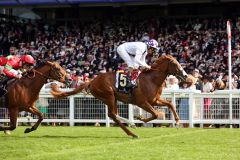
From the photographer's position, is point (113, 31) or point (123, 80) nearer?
point (123, 80)

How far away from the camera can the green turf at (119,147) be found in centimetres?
972

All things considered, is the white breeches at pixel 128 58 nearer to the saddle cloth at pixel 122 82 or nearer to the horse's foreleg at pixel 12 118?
the saddle cloth at pixel 122 82

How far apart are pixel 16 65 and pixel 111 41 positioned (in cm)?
1772

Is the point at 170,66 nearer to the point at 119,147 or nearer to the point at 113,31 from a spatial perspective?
the point at 119,147

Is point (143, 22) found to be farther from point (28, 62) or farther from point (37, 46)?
point (28, 62)

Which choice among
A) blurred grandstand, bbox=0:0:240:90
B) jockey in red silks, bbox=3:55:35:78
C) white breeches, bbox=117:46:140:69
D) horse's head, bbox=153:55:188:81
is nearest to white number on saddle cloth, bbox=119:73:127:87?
white breeches, bbox=117:46:140:69

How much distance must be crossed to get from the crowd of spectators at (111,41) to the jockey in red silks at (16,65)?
970cm

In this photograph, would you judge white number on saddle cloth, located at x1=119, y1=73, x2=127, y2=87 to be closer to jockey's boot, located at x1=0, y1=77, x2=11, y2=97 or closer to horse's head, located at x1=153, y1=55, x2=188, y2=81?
horse's head, located at x1=153, y1=55, x2=188, y2=81

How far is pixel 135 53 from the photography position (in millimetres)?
14320

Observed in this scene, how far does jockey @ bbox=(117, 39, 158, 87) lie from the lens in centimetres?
1398

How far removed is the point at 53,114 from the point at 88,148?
813 cm

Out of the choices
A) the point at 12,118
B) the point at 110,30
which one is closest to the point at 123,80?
the point at 12,118

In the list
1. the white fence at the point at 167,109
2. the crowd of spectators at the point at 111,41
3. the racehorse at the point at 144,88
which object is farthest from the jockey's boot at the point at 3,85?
the crowd of spectators at the point at 111,41

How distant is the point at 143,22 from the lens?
112ft
